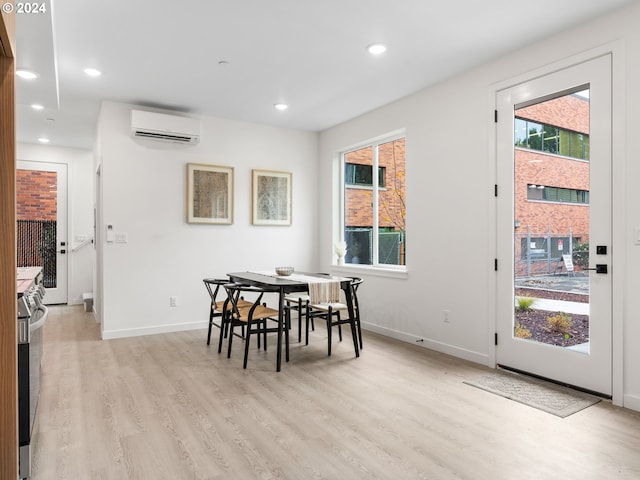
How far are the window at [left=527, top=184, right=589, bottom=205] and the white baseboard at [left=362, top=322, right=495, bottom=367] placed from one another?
1.42 m

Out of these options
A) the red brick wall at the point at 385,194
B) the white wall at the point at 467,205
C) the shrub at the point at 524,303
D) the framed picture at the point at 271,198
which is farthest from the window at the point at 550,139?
the framed picture at the point at 271,198

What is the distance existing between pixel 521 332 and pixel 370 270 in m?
2.00

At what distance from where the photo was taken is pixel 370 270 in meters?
5.09

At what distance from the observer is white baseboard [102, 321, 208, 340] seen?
15.3 ft

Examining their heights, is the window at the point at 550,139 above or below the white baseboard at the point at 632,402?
above

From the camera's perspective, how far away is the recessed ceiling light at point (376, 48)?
3314mm

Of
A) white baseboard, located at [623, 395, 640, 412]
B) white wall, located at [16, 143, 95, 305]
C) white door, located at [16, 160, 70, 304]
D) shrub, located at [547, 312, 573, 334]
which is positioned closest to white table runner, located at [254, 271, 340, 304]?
shrub, located at [547, 312, 573, 334]

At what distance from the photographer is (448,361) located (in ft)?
12.5

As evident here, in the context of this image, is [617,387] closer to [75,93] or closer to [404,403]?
[404,403]

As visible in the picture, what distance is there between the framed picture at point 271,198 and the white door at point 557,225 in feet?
9.95

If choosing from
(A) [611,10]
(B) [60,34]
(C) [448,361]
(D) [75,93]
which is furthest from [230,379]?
(A) [611,10]

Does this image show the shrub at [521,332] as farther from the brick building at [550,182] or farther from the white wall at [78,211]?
the white wall at [78,211]

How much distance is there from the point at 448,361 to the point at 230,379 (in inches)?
76.0

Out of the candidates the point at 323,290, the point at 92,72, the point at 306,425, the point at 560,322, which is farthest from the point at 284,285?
the point at 92,72
